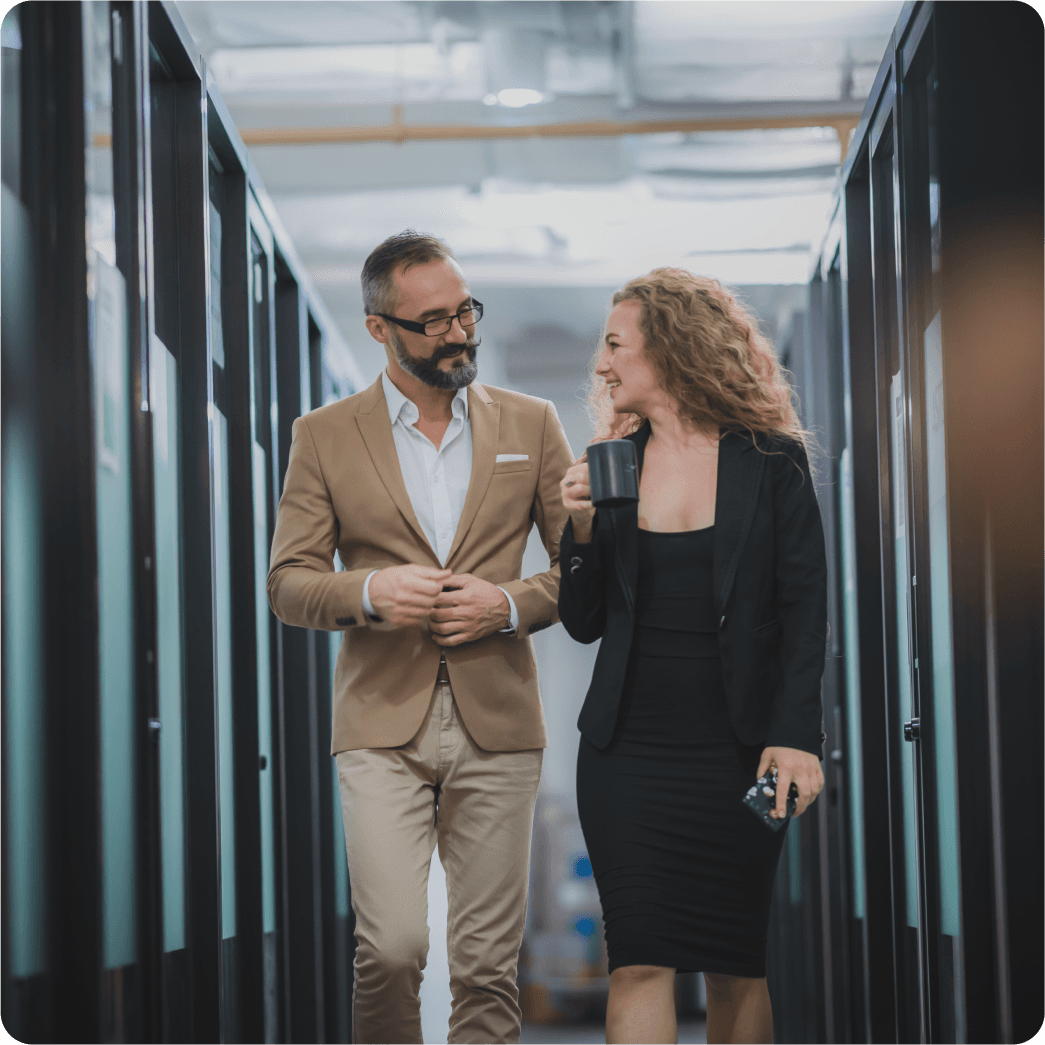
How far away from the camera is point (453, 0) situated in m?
3.86

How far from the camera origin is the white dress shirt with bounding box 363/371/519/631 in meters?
2.35

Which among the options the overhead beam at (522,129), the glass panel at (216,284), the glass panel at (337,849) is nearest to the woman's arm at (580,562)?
the glass panel at (216,284)

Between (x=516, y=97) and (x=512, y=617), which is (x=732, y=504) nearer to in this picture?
(x=512, y=617)

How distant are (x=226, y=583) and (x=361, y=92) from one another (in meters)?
2.17

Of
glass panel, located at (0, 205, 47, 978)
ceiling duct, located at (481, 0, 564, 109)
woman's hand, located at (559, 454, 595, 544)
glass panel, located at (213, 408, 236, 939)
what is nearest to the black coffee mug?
woman's hand, located at (559, 454, 595, 544)

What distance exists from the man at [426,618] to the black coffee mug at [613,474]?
37 cm

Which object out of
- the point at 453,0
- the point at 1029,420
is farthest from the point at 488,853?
the point at 453,0

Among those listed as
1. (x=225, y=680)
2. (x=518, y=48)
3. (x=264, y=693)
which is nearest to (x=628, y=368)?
(x=225, y=680)

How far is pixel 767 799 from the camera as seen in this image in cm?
193

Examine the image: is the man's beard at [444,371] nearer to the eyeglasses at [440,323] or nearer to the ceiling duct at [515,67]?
the eyeglasses at [440,323]

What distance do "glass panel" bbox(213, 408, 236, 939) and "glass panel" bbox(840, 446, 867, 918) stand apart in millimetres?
1518

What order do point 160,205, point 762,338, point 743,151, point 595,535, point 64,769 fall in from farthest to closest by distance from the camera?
point 743,151, point 160,205, point 762,338, point 595,535, point 64,769

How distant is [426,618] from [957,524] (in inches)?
36.3

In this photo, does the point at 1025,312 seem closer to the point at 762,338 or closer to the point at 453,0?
the point at 762,338
